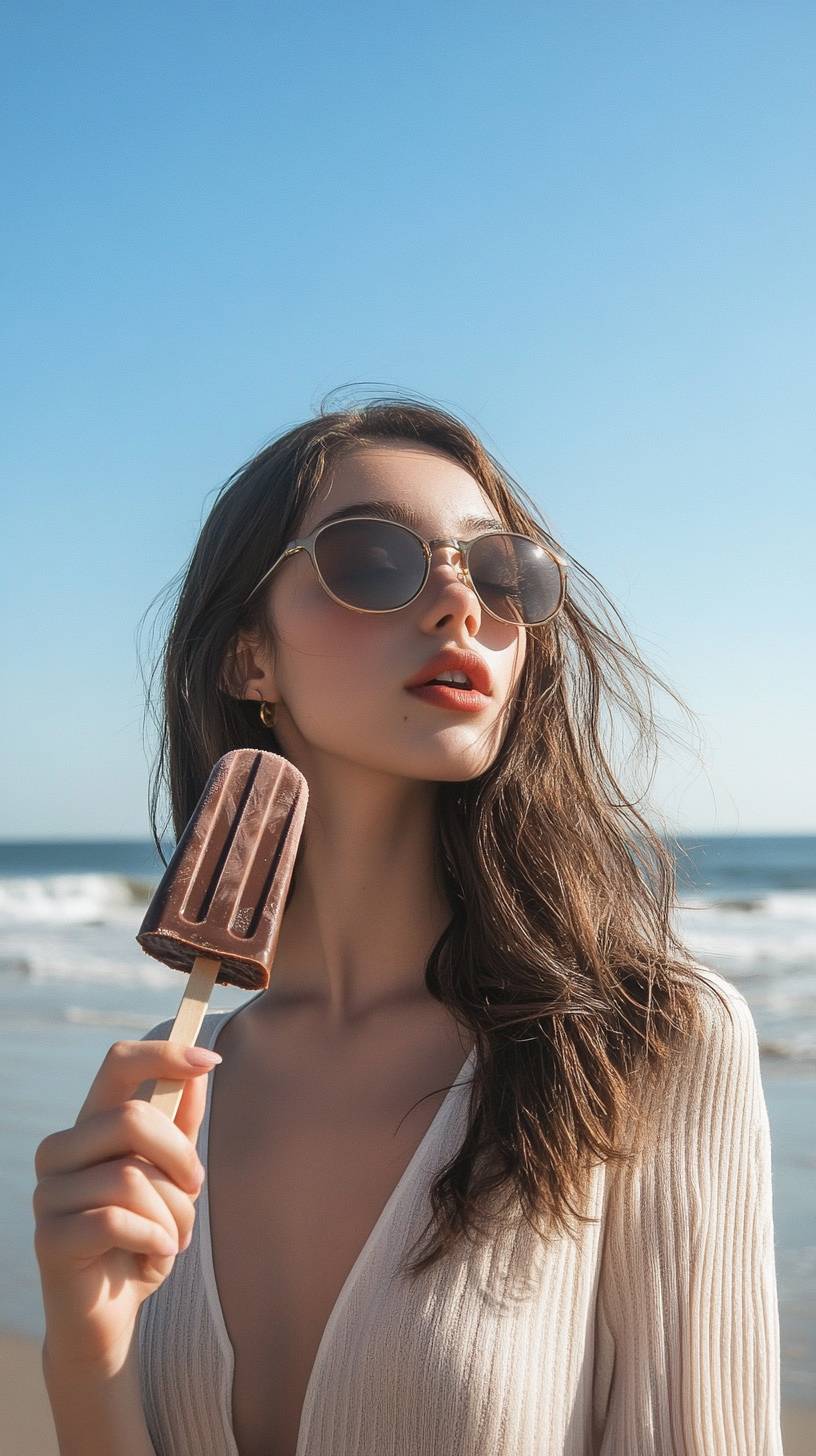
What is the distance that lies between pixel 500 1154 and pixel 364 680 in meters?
0.93

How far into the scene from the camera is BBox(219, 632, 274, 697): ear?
2729 mm

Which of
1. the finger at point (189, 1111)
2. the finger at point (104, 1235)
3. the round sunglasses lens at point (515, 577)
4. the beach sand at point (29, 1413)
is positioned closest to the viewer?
the finger at point (104, 1235)

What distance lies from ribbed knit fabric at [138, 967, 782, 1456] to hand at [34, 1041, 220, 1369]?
578mm

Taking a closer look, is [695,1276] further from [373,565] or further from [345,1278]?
[373,565]

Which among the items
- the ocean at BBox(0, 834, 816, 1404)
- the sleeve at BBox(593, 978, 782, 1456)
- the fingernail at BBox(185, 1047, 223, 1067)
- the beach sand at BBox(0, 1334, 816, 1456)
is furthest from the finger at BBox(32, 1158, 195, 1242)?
the beach sand at BBox(0, 1334, 816, 1456)

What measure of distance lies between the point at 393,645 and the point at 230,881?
0.73m

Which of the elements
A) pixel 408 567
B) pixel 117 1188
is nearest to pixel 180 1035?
pixel 117 1188

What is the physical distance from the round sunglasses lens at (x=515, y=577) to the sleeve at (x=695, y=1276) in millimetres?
915

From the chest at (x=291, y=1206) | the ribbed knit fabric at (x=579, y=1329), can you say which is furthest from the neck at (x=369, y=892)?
the ribbed knit fabric at (x=579, y=1329)

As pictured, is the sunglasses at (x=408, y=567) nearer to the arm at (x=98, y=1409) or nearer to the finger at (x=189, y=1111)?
the finger at (x=189, y=1111)

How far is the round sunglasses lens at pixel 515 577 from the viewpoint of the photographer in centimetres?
250

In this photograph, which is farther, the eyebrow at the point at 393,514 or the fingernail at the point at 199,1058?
the eyebrow at the point at 393,514

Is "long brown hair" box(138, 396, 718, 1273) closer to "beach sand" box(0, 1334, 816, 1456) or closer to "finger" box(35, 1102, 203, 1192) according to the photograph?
"finger" box(35, 1102, 203, 1192)

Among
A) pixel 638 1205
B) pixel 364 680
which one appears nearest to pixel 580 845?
pixel 364 680
